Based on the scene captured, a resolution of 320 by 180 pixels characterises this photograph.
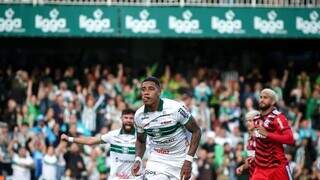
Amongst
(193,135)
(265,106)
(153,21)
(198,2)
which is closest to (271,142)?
(265,106)

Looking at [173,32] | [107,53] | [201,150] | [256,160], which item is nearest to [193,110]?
[201,150]

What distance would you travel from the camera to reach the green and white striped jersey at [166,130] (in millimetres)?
12923

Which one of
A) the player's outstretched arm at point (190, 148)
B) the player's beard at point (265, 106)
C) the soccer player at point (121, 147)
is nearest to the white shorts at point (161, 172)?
the player's outstretched arm at point (190, 148)

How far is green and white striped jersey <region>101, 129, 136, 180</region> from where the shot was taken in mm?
15477

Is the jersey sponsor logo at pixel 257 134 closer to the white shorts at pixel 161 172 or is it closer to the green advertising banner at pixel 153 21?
the white shorts at pixel 161 172

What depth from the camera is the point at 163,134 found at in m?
13.0

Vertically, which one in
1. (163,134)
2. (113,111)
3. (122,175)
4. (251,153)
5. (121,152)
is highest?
(163,134)

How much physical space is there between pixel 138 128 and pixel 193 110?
10.8 metres

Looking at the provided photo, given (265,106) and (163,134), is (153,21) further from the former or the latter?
(163,134)

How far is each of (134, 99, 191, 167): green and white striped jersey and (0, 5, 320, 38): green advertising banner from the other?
13.2 metres

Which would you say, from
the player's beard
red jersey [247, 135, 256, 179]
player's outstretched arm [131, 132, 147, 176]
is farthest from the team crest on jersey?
red jersey [247, 135, 256, 179]

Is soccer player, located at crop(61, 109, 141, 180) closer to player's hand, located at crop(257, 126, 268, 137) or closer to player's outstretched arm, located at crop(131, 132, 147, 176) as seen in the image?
player's outstretched arm, located at crop(131, 132, 147, 176)

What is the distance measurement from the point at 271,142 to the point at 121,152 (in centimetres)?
256

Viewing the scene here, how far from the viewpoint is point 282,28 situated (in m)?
26.9
